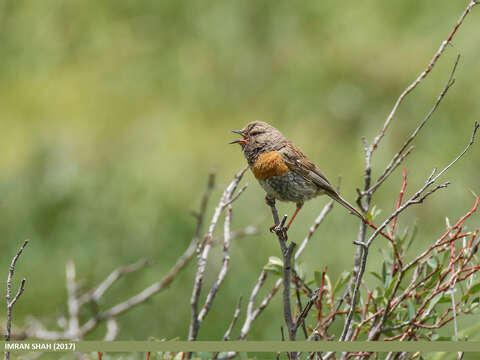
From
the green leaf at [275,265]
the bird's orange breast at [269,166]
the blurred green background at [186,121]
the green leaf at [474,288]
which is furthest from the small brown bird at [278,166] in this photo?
the blurred green background at [186,121]

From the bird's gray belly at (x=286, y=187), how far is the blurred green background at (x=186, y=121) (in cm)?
177

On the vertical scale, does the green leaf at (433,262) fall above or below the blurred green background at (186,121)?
below

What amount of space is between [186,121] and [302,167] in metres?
4.20

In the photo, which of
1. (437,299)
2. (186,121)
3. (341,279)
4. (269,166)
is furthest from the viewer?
(186,121)

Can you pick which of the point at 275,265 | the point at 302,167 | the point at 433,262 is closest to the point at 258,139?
the point at 302,167

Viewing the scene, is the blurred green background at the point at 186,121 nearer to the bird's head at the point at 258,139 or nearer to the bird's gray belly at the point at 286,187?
the bird's gray belly at the point at 286,187

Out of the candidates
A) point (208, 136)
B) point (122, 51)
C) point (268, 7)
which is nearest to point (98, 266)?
point (208, 136)

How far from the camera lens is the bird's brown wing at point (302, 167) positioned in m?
A: 3.29

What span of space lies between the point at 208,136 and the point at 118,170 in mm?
1097

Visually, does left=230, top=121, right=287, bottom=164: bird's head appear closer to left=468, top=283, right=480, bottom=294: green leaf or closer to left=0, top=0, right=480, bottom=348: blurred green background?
left=468, top=283, right=480, bottom=294: green leaf

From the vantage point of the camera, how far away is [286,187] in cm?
322

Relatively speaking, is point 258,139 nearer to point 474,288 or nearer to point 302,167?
point 302,167

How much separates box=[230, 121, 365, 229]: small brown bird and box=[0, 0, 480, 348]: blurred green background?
1765mm

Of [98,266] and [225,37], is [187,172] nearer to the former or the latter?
[98,266]
